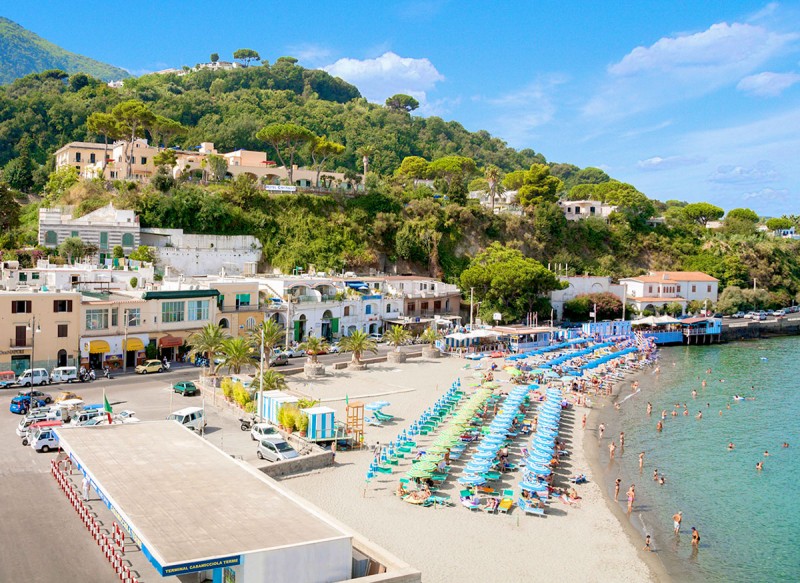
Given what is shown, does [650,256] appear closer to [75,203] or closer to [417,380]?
[417,380]

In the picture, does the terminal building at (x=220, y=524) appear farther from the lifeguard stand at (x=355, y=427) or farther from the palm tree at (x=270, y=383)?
the palm tree at (x=270, y=383)

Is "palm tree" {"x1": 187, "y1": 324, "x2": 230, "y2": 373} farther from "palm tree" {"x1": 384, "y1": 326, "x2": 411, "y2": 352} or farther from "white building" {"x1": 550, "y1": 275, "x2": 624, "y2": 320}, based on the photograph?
"white building" {"x1": 550, "y1": 275, "x2": 624, "y2": 320}

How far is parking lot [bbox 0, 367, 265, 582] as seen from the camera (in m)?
16.0

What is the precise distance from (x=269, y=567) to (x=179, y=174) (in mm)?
63434

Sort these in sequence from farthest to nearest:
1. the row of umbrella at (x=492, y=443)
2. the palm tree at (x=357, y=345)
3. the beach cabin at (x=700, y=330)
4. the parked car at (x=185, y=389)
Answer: the beach cabin at (x=700, y=330), the palm tree at (x=357, y=345), the parked car at (x=185, y=389), the row of umbrella at (x=492, y=443)

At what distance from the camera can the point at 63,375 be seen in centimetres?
3728

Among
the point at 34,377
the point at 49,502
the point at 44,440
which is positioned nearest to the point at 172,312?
the point at 34,377

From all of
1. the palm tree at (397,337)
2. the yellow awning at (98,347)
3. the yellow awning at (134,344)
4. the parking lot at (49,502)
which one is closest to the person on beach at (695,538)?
the parking lot at (49,502)

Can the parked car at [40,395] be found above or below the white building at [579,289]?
below

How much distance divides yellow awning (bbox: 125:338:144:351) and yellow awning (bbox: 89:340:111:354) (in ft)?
3.63

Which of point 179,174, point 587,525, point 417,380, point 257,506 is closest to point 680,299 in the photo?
point 417,380

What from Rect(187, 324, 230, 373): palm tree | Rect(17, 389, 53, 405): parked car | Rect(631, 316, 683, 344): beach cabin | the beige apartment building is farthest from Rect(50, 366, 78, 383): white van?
Rect(631, 316, 683, 344): beach cabin

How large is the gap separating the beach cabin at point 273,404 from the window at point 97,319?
1589 cm

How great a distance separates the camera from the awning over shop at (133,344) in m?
41.6
